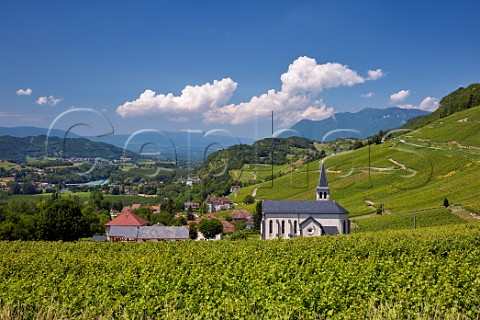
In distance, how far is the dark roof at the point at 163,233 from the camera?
184ft

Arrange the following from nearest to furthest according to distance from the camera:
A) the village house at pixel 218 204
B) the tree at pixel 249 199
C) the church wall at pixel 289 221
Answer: the church wall at pixel 289 221, the tree at pixel 249 199, the village house at pixel 218 204

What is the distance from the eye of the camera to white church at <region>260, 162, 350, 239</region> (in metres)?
56.2

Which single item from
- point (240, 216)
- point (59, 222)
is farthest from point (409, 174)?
point (59, 222)

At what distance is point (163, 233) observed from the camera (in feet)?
185

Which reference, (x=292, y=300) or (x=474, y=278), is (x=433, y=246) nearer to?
(x=474, y=278)

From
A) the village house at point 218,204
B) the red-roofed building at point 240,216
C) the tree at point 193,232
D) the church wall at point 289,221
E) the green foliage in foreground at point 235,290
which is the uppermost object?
the green foliage in foreground at point 235,290

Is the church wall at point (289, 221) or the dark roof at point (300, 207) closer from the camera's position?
the church wall at point (289, 221)

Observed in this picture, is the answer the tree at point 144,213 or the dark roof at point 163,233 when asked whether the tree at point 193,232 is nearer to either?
the dark roof at point 163,233

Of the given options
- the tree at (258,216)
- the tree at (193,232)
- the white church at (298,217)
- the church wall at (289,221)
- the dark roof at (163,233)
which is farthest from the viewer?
the tree at (258,216)

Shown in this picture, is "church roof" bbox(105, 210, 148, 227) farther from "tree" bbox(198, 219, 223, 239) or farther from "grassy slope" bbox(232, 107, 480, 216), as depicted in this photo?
"grassy slope" bbox(232, 107, 480, 216)

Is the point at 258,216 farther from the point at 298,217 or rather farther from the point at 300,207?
the point at 300,207

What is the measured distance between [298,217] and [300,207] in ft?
5.07

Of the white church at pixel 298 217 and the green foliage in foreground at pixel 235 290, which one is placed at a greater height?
the green foliage in foreground at pixel 235 290

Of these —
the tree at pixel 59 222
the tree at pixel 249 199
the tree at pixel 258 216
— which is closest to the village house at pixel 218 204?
the tree at pixel 249 199
